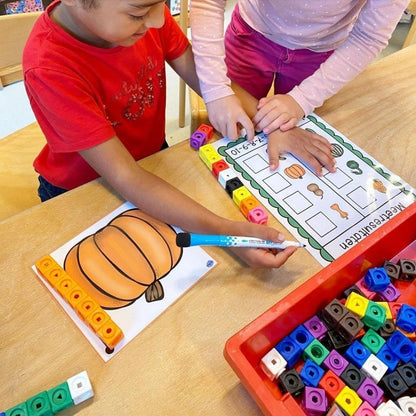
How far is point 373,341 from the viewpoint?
44 cm

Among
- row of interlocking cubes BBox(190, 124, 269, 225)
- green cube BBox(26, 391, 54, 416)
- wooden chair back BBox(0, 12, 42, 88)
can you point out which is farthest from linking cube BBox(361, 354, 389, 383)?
wooden chair back BBox(0, 12, 42, 88)

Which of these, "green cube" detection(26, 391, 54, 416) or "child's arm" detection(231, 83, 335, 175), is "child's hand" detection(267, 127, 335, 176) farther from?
"green cube" detection(26, 391, 54, 416)

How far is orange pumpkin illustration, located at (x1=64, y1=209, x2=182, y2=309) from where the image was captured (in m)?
0.48

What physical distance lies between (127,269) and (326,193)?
33 centimetres

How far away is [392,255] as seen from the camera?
53 cm

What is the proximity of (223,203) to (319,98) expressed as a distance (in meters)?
0.30

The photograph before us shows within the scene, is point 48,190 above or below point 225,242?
below

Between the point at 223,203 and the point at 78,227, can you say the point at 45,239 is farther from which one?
the point at 223,203

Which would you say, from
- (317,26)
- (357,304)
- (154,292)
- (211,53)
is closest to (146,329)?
(154,292)

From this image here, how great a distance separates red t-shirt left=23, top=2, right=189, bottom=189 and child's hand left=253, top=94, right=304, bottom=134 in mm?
213

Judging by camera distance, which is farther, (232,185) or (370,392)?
(232,185)

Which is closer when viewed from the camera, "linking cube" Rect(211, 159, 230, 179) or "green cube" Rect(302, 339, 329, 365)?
"green cube" Rect(302, 339, 329, 365)

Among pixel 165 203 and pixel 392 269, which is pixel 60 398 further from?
pixel 392 269

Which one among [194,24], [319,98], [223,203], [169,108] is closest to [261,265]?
[223,203]
